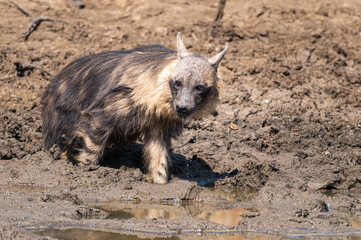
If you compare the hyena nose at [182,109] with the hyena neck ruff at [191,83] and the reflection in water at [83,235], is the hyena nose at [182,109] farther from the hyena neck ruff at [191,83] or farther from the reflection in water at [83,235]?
the reflection in water at [83,235]

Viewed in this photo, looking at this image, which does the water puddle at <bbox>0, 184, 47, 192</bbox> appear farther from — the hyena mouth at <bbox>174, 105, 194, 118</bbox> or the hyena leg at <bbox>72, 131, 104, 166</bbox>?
the hyena mouth at <bbox>174, 105, 194, 118</bbox>

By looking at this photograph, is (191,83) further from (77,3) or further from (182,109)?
(77,3)

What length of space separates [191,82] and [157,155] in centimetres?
128

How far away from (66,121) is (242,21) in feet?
19.7

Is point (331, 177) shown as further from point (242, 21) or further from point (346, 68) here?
point (242, 21)

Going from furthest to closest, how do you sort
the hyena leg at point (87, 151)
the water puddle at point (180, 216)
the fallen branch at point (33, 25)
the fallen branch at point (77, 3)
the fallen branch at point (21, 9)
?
the fallen branch at point (77, 3)
the fallen branch at point (21, 9)
the fallen branch at point (33, 25)
the hyena leg at point (87, 151)
the water puddle at point (180, 216)

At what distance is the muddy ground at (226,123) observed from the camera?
22.8ft

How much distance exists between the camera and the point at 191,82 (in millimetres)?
7395

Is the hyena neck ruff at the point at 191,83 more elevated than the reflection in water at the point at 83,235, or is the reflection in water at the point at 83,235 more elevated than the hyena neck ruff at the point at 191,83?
the hyena neck ruff at the point at 191,83

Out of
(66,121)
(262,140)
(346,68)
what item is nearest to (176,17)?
(346,68)

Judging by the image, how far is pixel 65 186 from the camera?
25.1ft

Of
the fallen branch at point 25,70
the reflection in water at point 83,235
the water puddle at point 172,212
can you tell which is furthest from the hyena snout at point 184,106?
the fallen branch at point 25,70

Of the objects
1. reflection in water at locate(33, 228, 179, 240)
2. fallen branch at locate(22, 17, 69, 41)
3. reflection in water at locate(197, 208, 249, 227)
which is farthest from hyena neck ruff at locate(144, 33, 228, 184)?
fallen branch at locate(22, 17, 69, 41)

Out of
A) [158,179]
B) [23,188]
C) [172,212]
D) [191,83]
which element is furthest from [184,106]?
[23,188]
